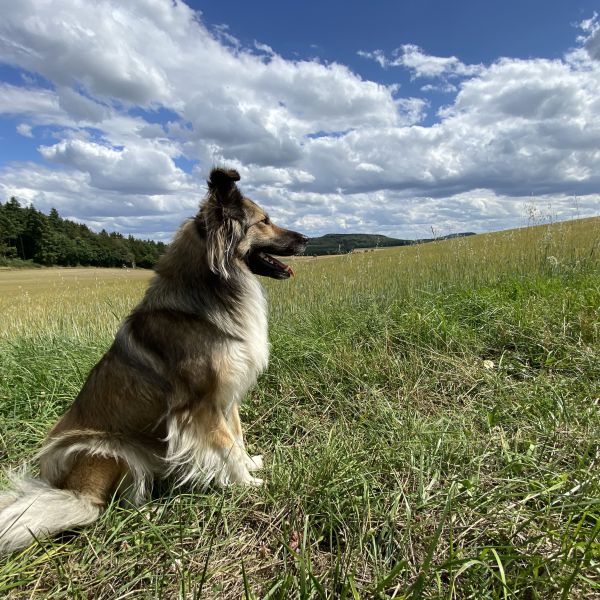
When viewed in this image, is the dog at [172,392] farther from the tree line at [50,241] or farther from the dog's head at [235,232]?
the tree line at [50,241]

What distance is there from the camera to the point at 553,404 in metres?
3.25

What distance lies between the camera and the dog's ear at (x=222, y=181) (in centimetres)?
306

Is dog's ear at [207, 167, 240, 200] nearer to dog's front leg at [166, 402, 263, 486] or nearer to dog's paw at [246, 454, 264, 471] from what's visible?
dog's front leg at [166, 402, 263, 486]

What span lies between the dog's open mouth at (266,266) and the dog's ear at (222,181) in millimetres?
600

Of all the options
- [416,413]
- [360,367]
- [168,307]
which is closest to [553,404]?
[416,413]

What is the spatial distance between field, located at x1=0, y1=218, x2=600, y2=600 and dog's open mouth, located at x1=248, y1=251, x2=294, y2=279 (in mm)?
1371

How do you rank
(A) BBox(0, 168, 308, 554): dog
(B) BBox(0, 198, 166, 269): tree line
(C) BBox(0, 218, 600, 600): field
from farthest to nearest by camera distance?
(B) BBox(0, 198, 166, 269): tree line → (A) BBox(0, 168, 308, 554): dog → (C) BBox(0, 218, 600, 600): field

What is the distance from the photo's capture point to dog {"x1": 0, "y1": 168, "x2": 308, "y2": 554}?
8.32 ft

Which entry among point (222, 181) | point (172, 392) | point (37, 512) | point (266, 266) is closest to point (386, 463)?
point (172, 392)

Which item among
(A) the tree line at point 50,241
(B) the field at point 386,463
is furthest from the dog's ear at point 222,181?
(A) the tree line at point 50,241

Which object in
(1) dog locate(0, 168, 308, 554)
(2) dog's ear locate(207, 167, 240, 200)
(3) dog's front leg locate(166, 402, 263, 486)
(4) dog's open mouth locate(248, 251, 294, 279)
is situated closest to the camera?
(1) dog locate(0, 168, 308, 554)

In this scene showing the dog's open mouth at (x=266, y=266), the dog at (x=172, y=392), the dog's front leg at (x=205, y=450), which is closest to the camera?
the dog at (x=172, y=392)

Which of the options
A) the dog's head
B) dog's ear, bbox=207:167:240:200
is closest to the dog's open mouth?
the dog's head

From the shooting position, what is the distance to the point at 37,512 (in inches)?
91.0
